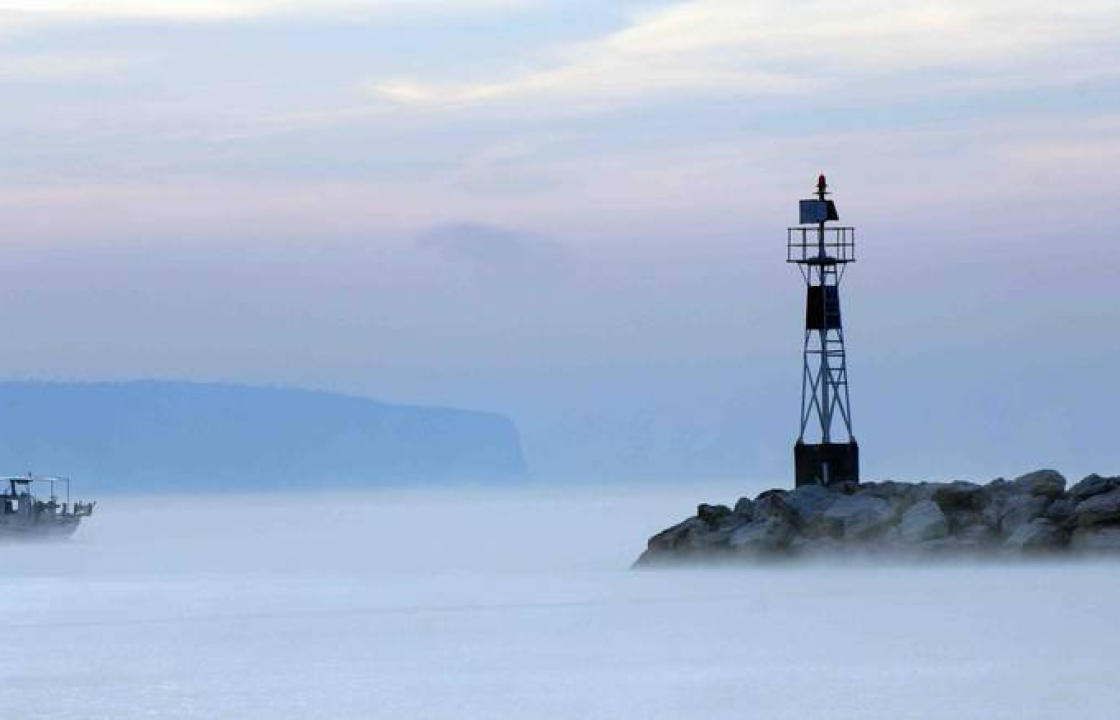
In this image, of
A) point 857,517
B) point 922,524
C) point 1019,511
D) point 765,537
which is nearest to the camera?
point 1019,511

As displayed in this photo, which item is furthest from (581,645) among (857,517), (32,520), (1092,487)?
(32,520)

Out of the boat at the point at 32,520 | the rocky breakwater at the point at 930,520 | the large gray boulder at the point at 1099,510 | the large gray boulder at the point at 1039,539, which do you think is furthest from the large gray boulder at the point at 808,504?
the boat at the point at 32,520

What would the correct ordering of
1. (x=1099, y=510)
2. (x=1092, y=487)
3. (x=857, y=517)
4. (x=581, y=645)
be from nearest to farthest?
1. (x=581, y=645)
2. (x=1099, y=510)
3. (x=1092, y=487)
4. (x=857, y=517)

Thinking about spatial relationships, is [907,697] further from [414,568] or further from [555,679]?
[414,568]

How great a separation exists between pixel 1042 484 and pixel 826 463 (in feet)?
19.2

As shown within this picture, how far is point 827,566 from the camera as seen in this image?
6159 centimetres

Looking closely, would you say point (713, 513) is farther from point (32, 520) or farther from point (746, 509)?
point (32, 520)

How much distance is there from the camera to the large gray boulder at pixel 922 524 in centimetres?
6103

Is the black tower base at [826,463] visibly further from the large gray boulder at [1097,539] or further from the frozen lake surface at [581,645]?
the large gray boulder at [1097,539]

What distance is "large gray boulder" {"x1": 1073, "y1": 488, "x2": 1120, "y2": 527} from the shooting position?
58406 millimetres

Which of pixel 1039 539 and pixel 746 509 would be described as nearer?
pixel 1039 539

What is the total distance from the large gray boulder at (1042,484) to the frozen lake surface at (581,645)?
315 centimetres

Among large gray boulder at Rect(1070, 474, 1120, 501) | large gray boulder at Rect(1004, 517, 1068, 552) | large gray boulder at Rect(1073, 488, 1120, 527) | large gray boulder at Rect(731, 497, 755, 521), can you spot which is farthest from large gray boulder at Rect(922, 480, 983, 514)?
large gray boulder at Rect(731, 497, 755, 521)

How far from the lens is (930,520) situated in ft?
202
